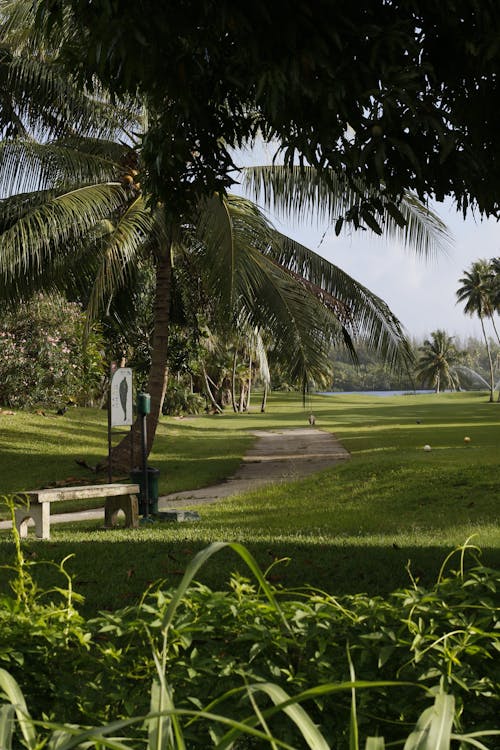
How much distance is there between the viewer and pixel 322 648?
7.49ft

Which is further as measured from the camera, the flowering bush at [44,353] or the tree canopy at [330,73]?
the flowering bush at [44,353]

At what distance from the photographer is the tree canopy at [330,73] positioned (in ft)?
16.1

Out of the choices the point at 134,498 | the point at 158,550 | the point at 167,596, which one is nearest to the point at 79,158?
the point at 134,498

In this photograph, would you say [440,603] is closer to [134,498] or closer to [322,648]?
[322,648]

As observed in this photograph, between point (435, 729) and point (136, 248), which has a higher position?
point (136, 248)

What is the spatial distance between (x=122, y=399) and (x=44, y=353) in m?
13.6

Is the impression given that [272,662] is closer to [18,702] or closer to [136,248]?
[18,702]

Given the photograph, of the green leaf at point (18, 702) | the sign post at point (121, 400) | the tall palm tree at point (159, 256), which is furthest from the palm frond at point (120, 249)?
the green leaf at point (18, 702)

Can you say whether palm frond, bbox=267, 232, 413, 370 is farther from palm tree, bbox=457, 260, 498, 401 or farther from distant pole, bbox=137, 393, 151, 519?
palm tree, bbox=457, 260, 498, 401

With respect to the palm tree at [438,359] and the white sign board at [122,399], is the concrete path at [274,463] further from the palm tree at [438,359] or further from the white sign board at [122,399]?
the palm tree at [438,359]

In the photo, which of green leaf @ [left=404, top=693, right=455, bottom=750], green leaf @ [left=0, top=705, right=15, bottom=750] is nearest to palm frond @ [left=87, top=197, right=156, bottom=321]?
green leaf @ [left=0, top=705, right=15, bottom=750]

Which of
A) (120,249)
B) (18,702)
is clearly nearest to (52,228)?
(120,249)

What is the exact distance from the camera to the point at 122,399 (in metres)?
11.3

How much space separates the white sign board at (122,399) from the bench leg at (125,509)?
1.07 meters
